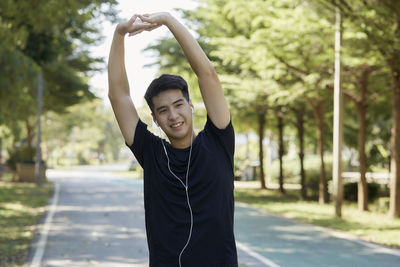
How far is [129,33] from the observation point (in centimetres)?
249

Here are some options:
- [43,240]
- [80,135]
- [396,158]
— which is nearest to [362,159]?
[396,158]

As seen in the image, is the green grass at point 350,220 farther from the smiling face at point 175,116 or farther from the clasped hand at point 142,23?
the clasped hand at point 142,23

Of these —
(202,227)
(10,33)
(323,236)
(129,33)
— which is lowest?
(323,236)

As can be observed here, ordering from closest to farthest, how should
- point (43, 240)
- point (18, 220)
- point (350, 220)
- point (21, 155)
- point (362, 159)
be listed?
point (43, 240) < point (18, 220) < point (350, 220) < point (362, 159) < point (21, 155)

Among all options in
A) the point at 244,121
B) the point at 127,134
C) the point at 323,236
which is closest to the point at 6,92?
the point at 323,236

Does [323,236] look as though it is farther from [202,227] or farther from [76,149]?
[76,149]

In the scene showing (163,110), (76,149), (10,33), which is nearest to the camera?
(163,110)

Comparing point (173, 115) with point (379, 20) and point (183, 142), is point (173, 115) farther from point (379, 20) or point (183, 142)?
point (379, 20)

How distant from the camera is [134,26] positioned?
2.42 metres

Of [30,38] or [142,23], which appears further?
[30,38]

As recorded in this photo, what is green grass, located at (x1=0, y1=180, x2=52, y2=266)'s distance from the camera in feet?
32.1

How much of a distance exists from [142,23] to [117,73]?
0.28m

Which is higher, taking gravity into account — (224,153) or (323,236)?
(224,153)

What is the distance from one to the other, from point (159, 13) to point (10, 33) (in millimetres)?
9318
